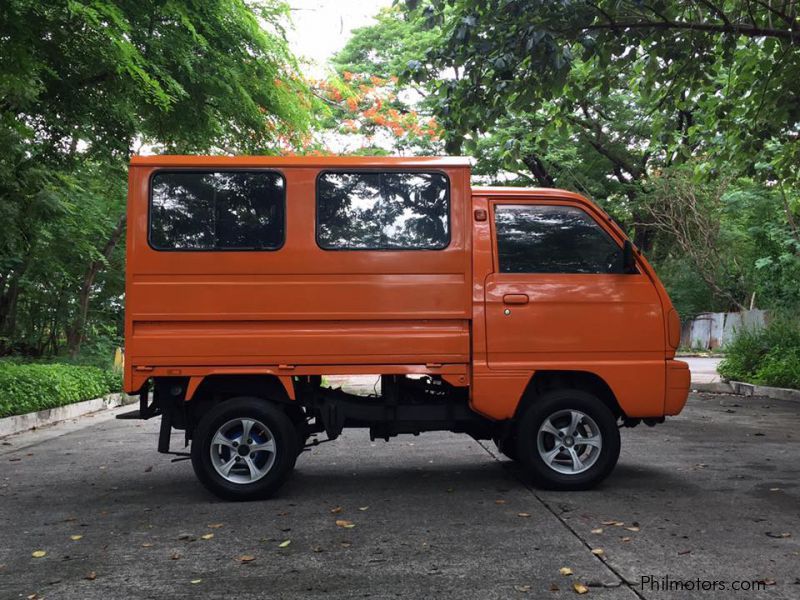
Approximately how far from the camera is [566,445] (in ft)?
20.2

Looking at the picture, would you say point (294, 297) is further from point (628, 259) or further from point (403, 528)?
point (628, 259)

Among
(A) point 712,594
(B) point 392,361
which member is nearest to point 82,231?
(B) point 392,361

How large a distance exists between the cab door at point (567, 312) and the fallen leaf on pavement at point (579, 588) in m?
2.33

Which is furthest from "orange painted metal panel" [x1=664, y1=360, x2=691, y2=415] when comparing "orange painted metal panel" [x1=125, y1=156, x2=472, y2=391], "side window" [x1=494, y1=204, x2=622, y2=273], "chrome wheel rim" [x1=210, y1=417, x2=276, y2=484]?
"chrome wheel rim" [x1=210, y1=417, x2=276, y2=484]

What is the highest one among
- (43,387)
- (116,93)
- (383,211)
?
(116,93)

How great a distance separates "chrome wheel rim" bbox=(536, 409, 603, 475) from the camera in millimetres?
6125

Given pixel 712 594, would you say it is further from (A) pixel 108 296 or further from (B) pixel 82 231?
(A) pixel 108 296

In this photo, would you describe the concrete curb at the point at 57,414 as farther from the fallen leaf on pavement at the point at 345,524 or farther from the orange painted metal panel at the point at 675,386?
the orange painted metal panel at the point at 675,386

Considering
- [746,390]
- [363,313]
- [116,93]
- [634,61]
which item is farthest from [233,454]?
[746,390]

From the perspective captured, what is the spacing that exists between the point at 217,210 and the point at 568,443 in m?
3.38

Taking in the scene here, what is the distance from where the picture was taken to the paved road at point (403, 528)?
4051mm

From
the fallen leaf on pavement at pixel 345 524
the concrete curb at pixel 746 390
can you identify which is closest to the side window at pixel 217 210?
the fallen leaf on pavement at pixel 345 524

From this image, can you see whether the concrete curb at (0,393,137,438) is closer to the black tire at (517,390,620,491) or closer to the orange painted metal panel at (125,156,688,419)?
the orange painted metal panel at (125,156,688,419)

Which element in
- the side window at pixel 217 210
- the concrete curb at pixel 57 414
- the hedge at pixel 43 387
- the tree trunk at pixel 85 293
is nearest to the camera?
the side window at pixel 217 210
